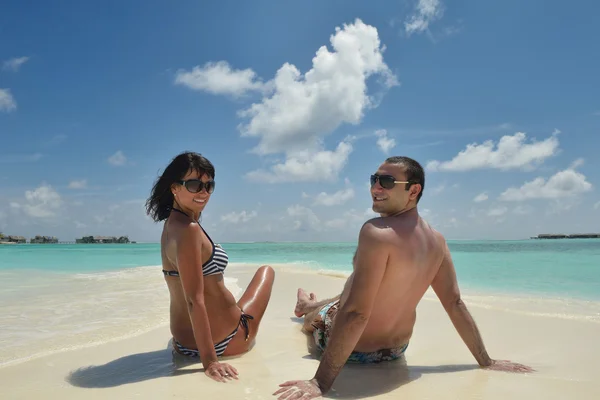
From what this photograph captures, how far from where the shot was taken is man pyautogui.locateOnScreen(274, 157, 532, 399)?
103 inches

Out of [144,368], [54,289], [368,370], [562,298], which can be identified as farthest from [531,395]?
[54,289]

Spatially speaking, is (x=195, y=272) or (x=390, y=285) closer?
(x=390, y=285)

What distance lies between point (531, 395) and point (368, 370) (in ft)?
3.63

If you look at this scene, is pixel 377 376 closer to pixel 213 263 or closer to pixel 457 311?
pixel 457 311

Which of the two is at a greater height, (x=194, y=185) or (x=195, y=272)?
(x=194, y=185)

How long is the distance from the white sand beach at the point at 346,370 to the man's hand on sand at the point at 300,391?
148mm

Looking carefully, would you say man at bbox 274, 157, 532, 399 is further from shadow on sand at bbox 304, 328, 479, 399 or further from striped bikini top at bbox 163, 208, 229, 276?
striped bikini top at bbox 163, 208, 229, 276

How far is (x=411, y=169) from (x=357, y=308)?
113 centimetres

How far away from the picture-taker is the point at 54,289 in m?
9.20

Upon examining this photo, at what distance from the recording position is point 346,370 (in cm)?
316

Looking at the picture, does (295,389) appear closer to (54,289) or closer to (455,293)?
(455,293)

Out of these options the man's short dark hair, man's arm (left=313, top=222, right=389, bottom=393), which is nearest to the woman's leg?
man's arm (left=313, top=222, right=389, bottom=393)

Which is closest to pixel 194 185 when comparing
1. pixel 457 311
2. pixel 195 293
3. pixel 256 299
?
pixel 195 293

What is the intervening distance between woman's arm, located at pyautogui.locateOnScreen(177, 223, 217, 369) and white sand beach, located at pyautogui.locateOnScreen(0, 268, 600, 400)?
19cm
